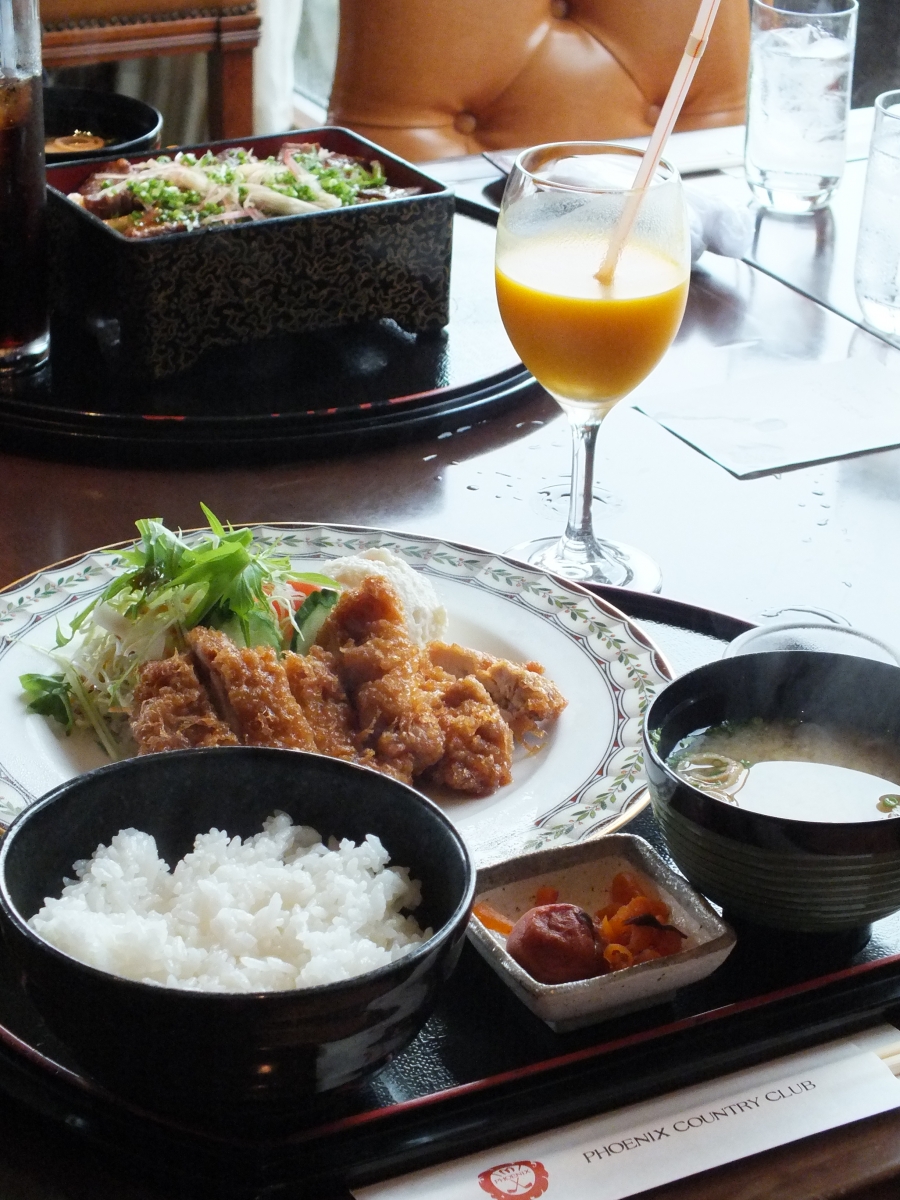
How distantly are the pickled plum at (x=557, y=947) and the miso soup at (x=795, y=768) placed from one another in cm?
17

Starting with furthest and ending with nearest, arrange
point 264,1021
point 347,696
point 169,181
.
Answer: point 169,181 → point 347,696 → point 264,1021

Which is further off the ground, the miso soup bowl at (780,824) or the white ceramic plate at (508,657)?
the miso soup bowl at (780,824)

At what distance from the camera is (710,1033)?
90 centimetres

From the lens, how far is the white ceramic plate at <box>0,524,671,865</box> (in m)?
1.10

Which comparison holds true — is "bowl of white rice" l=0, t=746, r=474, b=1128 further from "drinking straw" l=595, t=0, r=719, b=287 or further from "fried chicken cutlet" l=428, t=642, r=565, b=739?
"drinking straw" l=595, t=0, r=719, b=287

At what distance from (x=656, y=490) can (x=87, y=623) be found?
75 centimetres

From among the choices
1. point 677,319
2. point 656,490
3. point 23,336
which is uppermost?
point 677,319

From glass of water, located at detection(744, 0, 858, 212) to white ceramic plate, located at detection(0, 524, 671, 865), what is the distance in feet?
4.47

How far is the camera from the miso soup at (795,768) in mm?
1014

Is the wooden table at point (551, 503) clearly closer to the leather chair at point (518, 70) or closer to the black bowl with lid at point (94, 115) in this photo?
the black bowl with lid at point (94, 115)

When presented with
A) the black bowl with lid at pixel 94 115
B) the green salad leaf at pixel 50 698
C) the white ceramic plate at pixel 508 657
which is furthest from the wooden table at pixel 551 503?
the black bowl with lid at pixel 94 115

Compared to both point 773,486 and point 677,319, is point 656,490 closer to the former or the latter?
point 773,486

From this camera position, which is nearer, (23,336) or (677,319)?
(677,319)

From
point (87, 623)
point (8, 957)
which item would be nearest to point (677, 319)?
point (87, 623)
